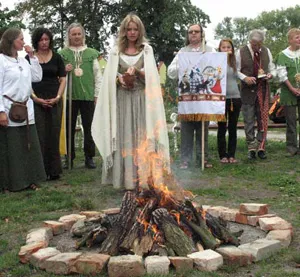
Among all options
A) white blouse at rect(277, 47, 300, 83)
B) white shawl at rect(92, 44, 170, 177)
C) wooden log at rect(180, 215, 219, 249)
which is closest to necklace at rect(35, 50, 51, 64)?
white shawl at rect(92, 44, 170, 177)

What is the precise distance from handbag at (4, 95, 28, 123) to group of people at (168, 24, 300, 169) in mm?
2671

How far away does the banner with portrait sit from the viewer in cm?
812

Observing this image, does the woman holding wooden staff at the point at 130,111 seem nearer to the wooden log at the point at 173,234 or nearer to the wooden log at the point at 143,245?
the wooden log at the point at 173,234

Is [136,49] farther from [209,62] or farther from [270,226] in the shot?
[270,226]

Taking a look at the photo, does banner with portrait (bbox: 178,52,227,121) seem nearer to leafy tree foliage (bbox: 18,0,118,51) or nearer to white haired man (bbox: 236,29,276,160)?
white haired man (bbox: 236,29,276,160)

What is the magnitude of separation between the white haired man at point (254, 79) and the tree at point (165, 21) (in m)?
21.5

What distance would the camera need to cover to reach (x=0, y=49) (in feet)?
22.2

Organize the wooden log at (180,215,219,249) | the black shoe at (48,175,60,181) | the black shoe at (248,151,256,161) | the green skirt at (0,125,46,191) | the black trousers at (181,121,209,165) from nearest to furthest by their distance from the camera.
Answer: the wooden log at (180,215,219,249), the green skirt at (0,125,46,191), the black shoe at (48,175,60,181), the black trousers at (181,121,209,165), the black shoe at (248,151,256,161)

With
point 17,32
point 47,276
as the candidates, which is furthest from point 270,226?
point 17,32

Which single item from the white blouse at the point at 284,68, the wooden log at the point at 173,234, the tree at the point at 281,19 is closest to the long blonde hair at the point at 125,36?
the wooden log at the point at 173,234

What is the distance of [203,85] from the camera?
26.9 ft

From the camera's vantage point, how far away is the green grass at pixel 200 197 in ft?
12.9

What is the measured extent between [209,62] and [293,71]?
78.3 inches

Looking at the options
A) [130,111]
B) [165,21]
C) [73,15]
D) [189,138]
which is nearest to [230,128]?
[189,138]
